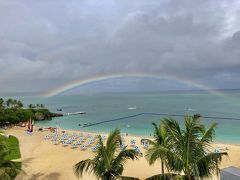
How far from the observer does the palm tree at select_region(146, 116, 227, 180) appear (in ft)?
21.3

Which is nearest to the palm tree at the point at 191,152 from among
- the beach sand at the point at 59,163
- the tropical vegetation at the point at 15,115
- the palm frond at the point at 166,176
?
the palm frond at the point at 166,176

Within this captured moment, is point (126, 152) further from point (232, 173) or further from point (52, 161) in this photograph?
point (52, 161)

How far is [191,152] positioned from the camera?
21.7ft

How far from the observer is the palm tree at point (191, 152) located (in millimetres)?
6484

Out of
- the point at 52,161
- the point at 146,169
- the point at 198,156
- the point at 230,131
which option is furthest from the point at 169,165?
the point at 230,131

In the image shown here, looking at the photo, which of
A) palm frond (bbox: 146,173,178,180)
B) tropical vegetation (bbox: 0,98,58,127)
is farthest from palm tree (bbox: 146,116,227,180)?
tropical vegetation (bbox: 0,98,58,127)

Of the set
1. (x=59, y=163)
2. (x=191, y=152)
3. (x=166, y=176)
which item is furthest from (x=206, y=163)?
(x=59, y=163)

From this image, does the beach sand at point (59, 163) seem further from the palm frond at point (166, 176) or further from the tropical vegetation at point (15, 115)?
the tropical vegetation at point (15, 115)

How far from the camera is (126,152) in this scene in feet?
25.8

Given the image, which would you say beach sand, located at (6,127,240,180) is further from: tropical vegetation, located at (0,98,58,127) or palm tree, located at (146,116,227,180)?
tropical vegetation, located at (0,98,58,127)

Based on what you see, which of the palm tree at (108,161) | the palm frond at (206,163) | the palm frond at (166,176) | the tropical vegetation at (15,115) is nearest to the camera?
the palm frond at (206,163)

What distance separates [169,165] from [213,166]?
4.03ft

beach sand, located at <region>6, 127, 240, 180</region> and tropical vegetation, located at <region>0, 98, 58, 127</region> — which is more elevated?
tropical vegetation, located at <region>0, 98, 58, 127</region>

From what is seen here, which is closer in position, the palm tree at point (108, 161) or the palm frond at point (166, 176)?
the palm frond at point (166, 176)
